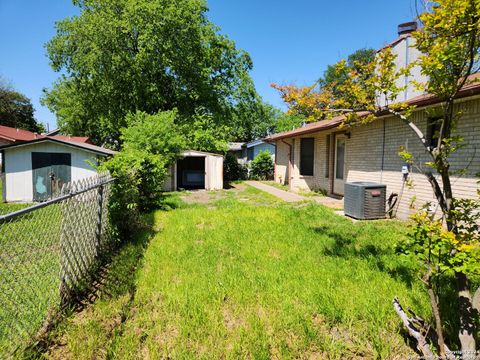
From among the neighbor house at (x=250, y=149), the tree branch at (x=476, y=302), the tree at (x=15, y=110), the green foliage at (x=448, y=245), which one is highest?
the tree at (x=15, y=110)

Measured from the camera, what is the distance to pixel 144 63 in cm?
2034

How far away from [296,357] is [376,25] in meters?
13.9

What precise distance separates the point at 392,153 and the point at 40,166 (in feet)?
45.9

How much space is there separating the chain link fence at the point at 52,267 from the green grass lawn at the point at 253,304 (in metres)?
0.33

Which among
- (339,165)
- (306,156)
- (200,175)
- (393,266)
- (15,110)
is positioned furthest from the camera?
(15,110)

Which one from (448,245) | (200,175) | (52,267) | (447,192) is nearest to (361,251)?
(447,192)

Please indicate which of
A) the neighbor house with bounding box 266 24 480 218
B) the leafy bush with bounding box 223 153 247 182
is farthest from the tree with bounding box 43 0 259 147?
the neighbor house with bounding box 266 24 480 218

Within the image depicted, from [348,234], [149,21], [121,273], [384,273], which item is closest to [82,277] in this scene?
[121,273]

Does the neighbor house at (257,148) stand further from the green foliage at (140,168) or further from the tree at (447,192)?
the tree at (447,192)

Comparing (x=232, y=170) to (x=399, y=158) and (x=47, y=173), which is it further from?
(x=399, y=158)

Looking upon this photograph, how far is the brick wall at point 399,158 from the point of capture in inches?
224

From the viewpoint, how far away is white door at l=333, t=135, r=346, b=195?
11383 mm

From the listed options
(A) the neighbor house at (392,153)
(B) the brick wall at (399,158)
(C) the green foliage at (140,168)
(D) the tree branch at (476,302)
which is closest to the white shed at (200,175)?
(C) the green foliage at (140,168)

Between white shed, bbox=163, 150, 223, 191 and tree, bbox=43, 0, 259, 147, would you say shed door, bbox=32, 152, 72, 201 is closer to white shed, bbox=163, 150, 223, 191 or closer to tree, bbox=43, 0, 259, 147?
white shed, bbox=163, 150, 223, 191
